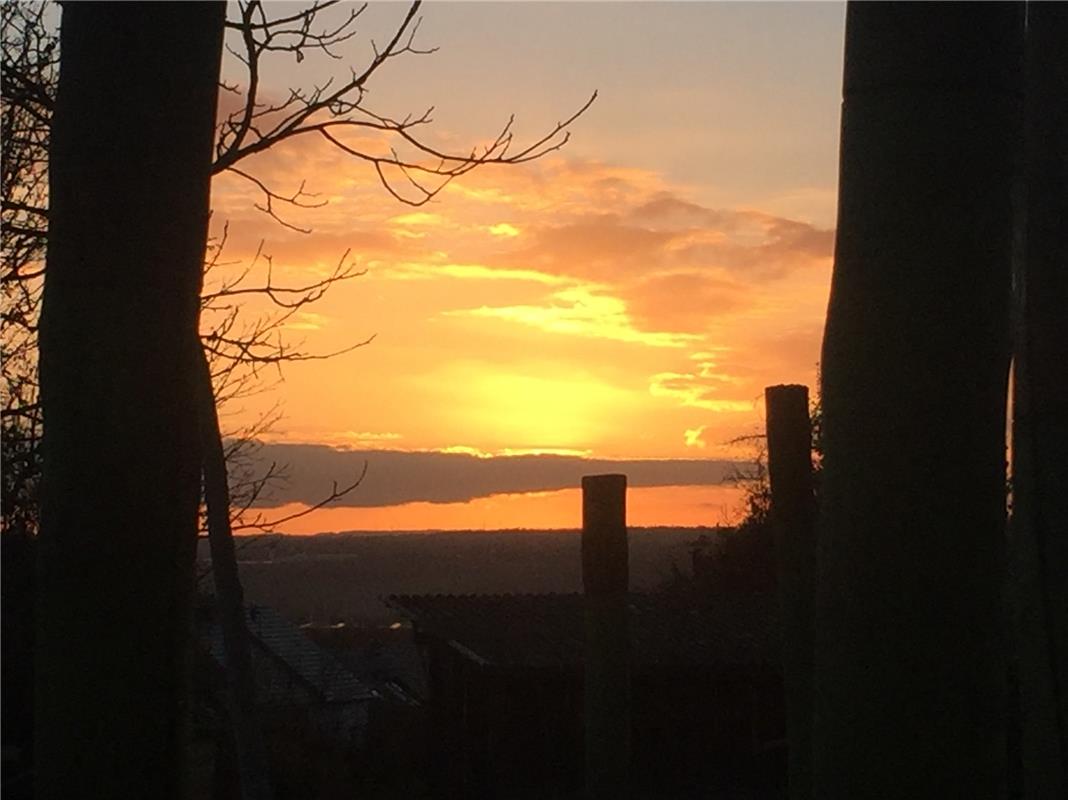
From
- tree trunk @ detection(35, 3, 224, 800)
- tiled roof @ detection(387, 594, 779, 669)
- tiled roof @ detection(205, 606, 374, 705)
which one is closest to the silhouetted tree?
tree trunk @ detection(35, 3, 224, 800)

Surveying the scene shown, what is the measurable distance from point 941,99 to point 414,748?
24.4 meters

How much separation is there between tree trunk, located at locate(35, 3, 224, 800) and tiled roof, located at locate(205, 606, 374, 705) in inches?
1214

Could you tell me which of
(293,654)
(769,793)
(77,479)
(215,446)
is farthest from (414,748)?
(77,479)

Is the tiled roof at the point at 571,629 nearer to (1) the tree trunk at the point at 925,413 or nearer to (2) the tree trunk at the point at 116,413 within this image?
(2) the tree trunk at the point at 116,413

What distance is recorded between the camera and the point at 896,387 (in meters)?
2.24

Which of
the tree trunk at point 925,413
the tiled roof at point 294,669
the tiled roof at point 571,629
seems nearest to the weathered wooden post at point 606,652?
the tree trunk at point 925,413

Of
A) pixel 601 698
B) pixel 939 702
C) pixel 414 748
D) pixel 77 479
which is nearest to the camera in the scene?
pixel 939 702

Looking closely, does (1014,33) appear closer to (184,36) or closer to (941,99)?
(941,99)

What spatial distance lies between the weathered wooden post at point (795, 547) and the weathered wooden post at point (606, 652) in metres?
1.23

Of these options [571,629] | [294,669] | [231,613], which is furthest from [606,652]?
[294,669]

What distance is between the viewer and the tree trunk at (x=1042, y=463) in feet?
10.3

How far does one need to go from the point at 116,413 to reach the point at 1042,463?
2149 millimetres

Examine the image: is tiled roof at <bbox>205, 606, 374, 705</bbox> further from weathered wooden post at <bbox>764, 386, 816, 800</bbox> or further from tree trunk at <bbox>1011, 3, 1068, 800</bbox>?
tree trunk at <bbox>1011, 3, 1068, 800</bbox>

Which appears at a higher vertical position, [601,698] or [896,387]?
[896,387]
